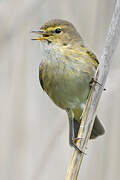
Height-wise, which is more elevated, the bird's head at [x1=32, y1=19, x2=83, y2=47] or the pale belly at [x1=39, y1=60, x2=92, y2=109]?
the bird's head at [x1=32, y1=19, x2=83, y2=47]

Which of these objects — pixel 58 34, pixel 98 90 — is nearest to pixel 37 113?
pixel 58 34

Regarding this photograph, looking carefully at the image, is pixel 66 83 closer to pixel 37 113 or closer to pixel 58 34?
pixel 58 34

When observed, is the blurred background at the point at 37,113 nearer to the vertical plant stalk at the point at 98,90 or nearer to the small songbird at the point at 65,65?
the small songbird at the point at 65,65

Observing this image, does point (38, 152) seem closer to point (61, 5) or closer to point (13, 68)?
point (13, 68)

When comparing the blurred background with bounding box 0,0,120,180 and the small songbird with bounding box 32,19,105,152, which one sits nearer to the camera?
the small songbird with bounding box 32,19,105,152

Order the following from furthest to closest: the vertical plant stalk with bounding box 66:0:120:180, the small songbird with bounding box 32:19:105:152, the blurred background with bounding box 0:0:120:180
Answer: the blurred background with bounding box 0:0:120:180
the small songbird with bounding box 32:19:105:152
the vertical plant stalk with bounding box 66:0:120:180

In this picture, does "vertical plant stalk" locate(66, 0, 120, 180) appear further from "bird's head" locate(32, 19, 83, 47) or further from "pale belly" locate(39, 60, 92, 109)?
"bird's head" locate(32, 19, 83, 47)

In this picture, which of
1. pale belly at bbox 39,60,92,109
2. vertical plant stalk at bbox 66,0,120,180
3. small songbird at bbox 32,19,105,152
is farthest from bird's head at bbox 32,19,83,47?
vertical plant stalk at bbox 66,0,120,180

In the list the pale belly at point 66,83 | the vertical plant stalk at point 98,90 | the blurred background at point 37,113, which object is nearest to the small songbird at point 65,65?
the pale belly at point 66,83

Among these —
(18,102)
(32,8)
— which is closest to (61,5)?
(32,8)
